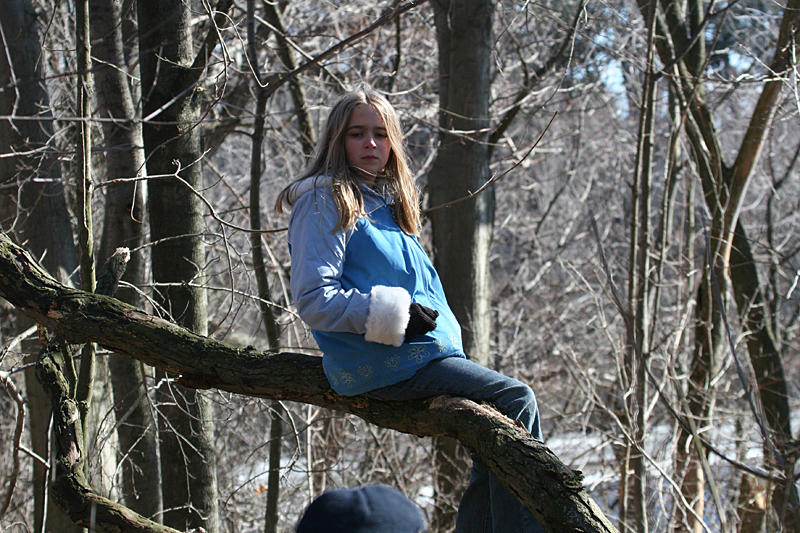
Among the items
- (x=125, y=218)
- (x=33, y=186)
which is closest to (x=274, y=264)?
(x=33, y=186)

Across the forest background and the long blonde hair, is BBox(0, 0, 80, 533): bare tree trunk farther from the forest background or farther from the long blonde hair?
the long blonde hair

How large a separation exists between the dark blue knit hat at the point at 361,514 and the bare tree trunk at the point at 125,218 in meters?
2.02

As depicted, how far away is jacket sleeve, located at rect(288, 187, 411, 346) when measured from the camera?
2.25 metres

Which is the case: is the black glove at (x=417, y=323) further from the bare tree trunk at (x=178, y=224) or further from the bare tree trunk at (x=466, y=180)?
the bare tree trunk at (x=466, y=180)

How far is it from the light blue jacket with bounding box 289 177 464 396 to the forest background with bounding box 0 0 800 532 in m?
0.13

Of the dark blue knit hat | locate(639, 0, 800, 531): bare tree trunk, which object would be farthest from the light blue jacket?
locate(639, 0, 800, 531): bare tree trunk

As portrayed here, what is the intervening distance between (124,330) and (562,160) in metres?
12.2

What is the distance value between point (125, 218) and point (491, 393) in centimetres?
223

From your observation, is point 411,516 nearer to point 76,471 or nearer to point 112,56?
point 76,471

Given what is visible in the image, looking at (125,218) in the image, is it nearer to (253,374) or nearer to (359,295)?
(253,374)

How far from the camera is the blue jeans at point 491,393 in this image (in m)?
2.30

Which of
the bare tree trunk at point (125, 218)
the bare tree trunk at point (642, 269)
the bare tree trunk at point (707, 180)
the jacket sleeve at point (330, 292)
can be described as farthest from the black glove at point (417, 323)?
the bare tree trunk at point (707, 180)

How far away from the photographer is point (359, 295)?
231 centimetres

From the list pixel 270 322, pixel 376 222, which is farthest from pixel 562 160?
pixel 376 222
